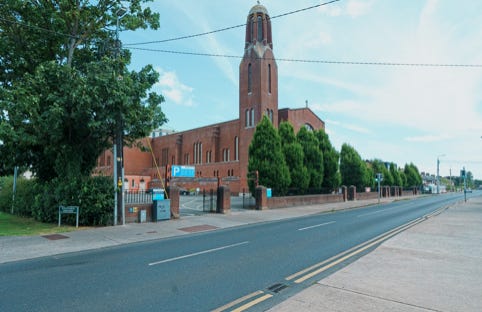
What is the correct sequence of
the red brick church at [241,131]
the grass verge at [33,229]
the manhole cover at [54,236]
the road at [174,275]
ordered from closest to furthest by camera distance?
the road at [174,275], the manhole cover at [54,236], the grass verge at [33,229], the red brick church at [241,131]

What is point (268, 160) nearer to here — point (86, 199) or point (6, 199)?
point (86, 199)

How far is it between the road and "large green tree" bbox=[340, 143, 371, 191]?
1434 inches

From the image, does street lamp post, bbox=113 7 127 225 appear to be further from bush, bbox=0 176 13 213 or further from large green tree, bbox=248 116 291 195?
large green tree, bbox=248 116 291 195

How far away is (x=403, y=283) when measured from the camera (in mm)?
5695

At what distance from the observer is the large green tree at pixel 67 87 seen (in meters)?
12.8

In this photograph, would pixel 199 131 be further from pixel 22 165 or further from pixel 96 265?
pixel 96 265

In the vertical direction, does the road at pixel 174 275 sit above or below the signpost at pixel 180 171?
below

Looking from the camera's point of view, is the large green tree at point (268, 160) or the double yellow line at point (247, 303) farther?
the large green tree at point (268, 160)

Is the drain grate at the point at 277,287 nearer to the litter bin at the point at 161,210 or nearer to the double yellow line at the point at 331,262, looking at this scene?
the double yellow line at the point at 331,262

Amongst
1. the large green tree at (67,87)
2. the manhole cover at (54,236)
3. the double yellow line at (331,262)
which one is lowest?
the manhole cover at (54,236)

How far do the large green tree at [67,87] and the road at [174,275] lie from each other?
6423 mm

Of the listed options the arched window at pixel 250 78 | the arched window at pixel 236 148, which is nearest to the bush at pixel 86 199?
the arched window at pixel 250 78

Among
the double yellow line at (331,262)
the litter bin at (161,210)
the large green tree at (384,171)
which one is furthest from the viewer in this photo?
the large green tree at (384,171)

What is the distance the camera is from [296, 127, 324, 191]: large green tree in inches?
1273
